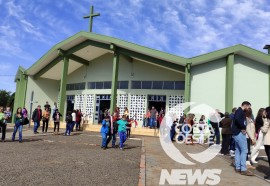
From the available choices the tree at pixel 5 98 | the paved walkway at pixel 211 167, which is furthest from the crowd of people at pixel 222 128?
the tree at pixel 5 98

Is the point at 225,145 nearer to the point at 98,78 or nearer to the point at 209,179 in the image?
the point at 209,179

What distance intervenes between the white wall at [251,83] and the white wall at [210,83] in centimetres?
75

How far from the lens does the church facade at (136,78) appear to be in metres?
16.8

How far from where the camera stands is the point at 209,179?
19.9ft

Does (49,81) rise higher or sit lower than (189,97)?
higher

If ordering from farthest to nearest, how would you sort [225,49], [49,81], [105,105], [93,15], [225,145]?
[49,81], [105,105], [93,15], [225,49], [225,145]

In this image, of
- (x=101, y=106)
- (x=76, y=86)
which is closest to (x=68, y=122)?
(x=101, y=106)

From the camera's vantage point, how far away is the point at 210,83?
17312mm

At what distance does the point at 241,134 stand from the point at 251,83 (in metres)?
11.2

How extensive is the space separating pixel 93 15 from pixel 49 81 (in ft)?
29.0

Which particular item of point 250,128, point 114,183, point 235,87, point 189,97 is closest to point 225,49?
point 235,87

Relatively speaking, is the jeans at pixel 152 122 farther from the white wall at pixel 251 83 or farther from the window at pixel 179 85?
the white wall at pixel 251 83

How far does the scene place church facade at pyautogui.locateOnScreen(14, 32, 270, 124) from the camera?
16.8m

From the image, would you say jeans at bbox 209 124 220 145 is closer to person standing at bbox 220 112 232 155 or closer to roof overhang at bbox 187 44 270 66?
person standing at bbox 220 112 232 155
